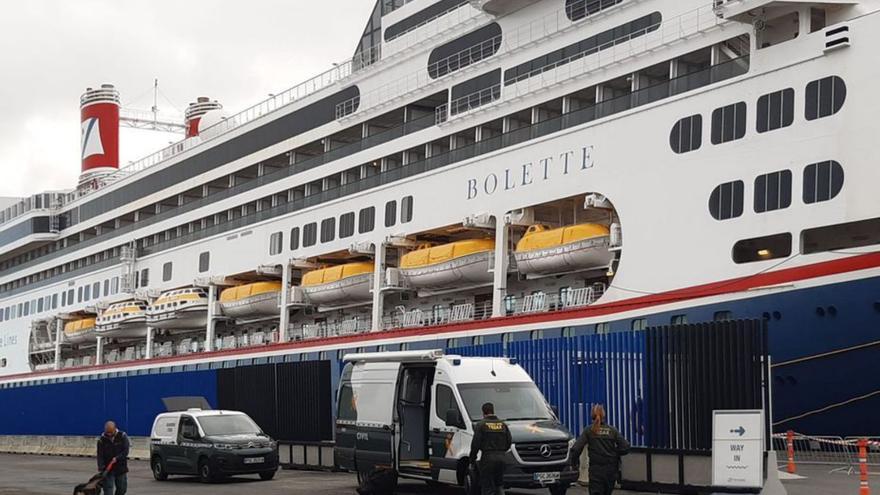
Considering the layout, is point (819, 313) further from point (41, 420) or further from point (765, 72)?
point (41, 420)

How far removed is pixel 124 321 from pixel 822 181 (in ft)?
117

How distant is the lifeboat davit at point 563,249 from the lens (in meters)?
26.5

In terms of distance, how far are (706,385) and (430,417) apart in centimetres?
428

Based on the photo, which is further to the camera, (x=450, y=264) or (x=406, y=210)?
(x=406, y=210)

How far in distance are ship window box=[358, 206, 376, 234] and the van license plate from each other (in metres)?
20.0

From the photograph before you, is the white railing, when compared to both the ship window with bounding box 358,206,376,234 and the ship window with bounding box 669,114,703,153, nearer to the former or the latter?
the ship window with bounding box 358,206,376,234

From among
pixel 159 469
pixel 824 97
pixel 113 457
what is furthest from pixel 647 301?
pixel 113 457

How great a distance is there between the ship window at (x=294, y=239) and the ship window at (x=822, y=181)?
862 inches

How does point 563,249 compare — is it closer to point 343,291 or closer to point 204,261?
point 343,291

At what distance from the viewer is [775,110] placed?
73.0ft

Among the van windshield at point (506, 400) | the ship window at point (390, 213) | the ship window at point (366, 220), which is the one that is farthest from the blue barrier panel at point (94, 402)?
the van windshield at point (506, 400)

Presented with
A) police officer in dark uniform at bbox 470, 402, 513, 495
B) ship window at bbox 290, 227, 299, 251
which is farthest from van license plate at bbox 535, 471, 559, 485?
ship window at bbox 290, 227, 299, 251

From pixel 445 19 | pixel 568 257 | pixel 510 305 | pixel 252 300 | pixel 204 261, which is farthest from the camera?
pixel 204 261

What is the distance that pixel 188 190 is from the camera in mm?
48844
